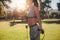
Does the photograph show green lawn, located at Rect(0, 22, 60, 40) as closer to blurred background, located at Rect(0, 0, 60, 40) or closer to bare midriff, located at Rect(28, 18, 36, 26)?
blurred background, located at Rect(0, 0, 60, 40)

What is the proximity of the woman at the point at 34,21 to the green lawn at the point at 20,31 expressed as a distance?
9 centimetres

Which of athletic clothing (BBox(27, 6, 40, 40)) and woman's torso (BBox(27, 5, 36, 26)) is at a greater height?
woman's torso (BBox(27, 5, 36, 26))

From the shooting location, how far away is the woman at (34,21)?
2.59 metres

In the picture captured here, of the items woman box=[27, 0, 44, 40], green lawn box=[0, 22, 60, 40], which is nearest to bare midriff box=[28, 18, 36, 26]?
woman box=[27, 0, 44, 40]

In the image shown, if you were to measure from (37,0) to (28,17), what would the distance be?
0.25m

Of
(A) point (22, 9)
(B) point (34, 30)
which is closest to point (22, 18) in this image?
(A) point (22, 9)

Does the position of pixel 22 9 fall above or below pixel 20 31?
above

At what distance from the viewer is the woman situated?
102 inches

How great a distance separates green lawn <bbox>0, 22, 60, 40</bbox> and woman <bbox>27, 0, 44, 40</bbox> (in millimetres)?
86

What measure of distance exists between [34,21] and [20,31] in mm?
233

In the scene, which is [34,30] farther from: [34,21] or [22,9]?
[22,9]

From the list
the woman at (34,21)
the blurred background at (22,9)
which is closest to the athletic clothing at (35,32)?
the woman at (34,21)

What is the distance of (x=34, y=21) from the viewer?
2.59 meters

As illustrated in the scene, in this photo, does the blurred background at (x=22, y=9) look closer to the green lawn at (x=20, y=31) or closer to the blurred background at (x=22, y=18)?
the blurred background at (x=22, y=18)
